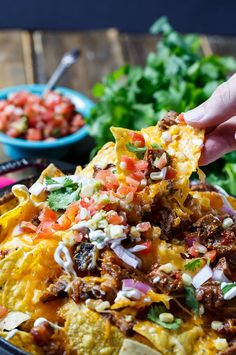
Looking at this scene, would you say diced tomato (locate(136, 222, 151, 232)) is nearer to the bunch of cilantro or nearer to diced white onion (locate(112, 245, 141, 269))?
diced white onion (locate(112, 245, 141, 269))

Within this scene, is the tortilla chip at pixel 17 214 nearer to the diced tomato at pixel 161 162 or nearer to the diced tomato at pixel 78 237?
the diced tomato at pixel 78 237

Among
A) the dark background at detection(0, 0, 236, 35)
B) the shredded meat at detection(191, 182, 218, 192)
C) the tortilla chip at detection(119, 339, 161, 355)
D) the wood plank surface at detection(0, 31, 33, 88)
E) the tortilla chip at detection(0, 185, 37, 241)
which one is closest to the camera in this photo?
the tortilla chip at detection(119, 339, 161, 355)

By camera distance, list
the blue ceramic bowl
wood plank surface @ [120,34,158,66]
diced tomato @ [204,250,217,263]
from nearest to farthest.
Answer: diced tomato @ [204,250,217,263], the blue ceramic bowl, wood plank surface @ [120,34,158,66]

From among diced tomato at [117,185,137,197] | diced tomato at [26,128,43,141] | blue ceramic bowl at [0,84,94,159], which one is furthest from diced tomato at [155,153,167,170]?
diced tomato at [26,128,43,141]

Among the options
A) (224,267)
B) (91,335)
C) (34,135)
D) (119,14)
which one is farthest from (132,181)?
(119,14)

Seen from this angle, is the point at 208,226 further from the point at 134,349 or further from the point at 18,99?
the point at 18,99
